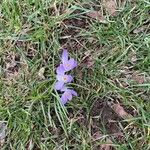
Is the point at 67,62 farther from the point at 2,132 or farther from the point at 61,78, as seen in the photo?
the point at 2,132

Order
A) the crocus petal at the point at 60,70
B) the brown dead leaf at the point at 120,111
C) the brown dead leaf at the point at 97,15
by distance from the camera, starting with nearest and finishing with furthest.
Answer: the brown dead leaf at the point at 120,111 → the crocus petal at the point at 60,70 → the brown dead leaf at the point at 97,15

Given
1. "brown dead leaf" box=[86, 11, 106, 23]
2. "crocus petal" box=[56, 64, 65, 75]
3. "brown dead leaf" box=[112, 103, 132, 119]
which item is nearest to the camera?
"brown dead leaf" box=[112, 103, 132, 119]

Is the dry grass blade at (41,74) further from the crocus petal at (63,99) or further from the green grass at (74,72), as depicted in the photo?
the crocus petal at (63,99)

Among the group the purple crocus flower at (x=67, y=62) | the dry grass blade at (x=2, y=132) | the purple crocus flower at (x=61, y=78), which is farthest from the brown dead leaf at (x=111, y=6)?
the dry grass blade at (x=2, y=132)

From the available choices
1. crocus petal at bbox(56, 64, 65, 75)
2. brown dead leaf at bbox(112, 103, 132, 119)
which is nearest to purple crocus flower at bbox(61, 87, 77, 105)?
crocus petal at bbox(56, 64, 65, 75)

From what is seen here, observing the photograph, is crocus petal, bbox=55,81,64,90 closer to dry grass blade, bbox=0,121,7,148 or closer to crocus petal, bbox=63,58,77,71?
crocus petal, bbox=63,58,77,71

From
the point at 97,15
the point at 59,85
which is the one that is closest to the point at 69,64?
the point at 59,85

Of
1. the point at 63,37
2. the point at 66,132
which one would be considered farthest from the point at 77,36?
the point at 66,132
